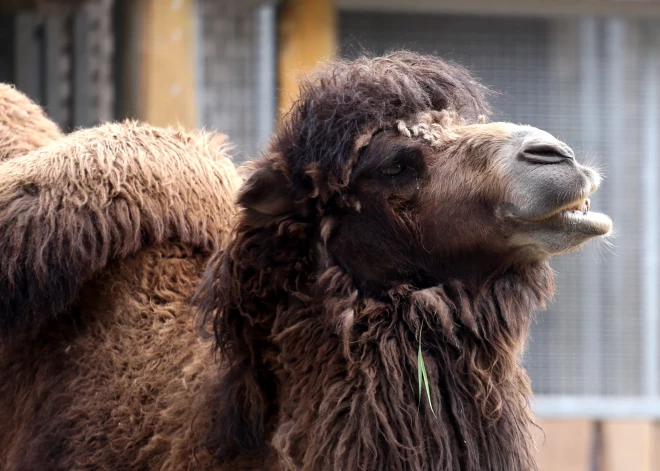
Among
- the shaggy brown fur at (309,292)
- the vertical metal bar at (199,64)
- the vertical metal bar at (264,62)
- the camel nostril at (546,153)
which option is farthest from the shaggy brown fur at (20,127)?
the vertical metal bar at (264,62)

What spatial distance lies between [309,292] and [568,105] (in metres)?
5.11

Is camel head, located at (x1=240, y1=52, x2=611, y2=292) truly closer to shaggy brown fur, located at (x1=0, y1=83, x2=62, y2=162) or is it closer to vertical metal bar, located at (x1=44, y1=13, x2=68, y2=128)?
shaggy brown fur, located at (x1=0, y1=83, x2=62, y2=162)

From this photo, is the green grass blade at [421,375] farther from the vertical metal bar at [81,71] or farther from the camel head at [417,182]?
the vertical metal bar at [81,71]

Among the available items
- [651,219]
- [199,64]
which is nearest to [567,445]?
[651,219]

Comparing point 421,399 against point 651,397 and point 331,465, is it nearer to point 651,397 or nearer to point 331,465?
point 331,465

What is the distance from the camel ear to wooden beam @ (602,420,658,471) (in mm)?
5047

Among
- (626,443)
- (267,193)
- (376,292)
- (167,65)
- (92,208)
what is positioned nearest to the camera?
(376,292)

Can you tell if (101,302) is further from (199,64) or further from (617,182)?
(617,182)

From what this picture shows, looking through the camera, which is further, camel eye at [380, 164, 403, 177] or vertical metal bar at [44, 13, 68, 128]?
vertical metal bar at [44, 13, 68, 128]

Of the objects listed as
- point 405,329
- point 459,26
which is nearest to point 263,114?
point 459,26

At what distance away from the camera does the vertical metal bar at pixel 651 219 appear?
7.62 metres

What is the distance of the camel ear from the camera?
3242 millimetres

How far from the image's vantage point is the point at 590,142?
25.6 feet

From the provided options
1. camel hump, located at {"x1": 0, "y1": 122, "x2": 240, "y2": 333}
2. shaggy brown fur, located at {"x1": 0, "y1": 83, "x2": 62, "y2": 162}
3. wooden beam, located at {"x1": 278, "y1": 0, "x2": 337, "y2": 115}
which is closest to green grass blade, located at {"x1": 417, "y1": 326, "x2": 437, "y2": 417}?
camel hump, located at {"x1": 0, "y1": 122, "x2": 240, "y2": 333}
